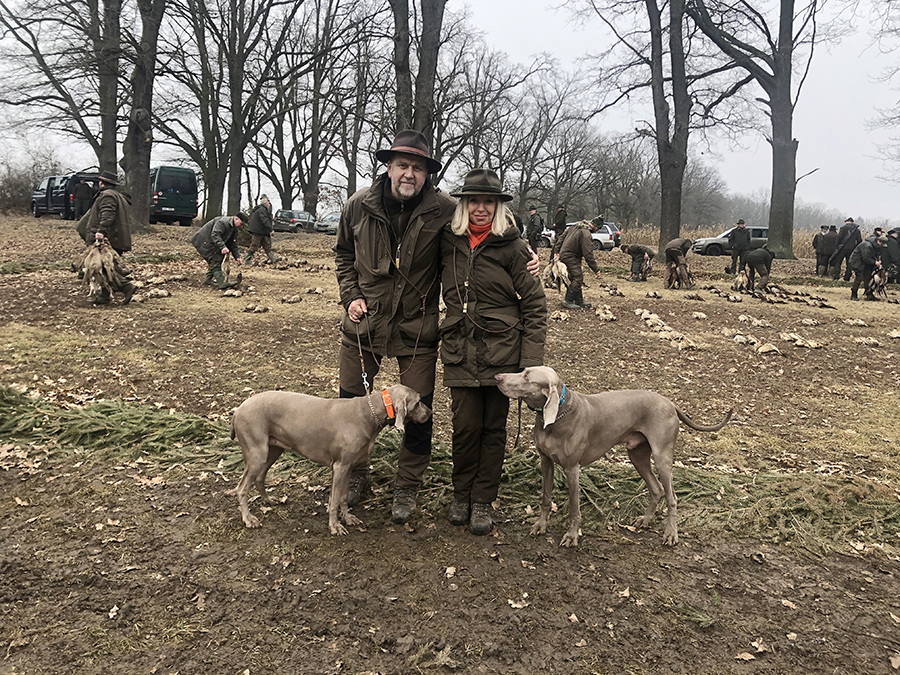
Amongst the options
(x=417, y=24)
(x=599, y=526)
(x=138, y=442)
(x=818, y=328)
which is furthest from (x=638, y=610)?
(x=417, y=24)

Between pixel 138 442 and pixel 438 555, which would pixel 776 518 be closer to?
pixel 438 555

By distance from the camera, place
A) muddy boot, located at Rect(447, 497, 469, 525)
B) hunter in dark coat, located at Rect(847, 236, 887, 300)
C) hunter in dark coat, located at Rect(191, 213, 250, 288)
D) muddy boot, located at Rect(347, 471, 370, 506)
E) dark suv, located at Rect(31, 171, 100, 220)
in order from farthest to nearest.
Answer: dark suv, located at Rect(31, 171, 100, 220), hunter in dark coat, located at Rect(847, 236, 887, 300), hunter in dark coat, located at Rect(191, 213, 250, 288), muddy boot, located at Rect(347, 471, 370, 506), muddy boot, located at Rect(447, 497, 469, 525)

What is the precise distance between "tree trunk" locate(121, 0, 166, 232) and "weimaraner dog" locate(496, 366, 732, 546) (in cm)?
2252

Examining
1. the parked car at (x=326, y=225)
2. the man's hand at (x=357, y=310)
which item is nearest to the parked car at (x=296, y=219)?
the parked car at (x=326, y=225)

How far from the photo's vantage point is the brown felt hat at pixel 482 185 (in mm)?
3676

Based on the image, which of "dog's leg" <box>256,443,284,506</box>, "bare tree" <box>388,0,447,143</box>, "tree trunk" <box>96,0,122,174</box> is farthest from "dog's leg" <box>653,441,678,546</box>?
"tree trunk" <box>96,0,122,174</box>

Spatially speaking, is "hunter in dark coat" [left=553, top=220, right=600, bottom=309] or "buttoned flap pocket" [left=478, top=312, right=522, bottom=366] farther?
"hunter in dark coat" [left=553, top=220, right=600, bottom=309]

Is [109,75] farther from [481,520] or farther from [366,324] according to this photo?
[481,520]

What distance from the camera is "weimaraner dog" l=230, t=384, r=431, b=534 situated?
3852mm

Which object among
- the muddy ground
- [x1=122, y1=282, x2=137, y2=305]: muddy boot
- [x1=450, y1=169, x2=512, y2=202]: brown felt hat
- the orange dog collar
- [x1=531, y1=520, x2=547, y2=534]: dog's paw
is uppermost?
[x1=450, y1=169, x2=512, y2=202]: brown felt hat

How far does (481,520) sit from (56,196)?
31381 mm

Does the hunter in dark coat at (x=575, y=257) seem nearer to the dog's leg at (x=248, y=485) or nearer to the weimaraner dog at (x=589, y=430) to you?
the weimaraner dog at (x=589, y=430)

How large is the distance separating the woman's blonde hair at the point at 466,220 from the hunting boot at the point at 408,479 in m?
1.58

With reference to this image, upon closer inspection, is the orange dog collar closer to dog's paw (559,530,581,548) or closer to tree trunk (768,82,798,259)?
dog's paw (559,530,581,548)
